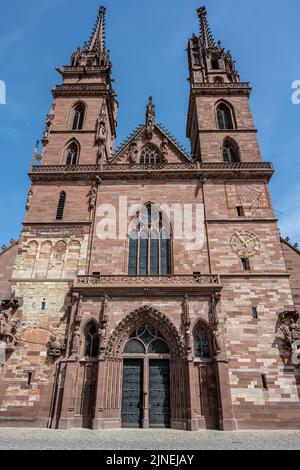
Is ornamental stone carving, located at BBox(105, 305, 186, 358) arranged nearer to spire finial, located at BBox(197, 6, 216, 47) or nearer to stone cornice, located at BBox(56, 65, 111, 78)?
stone cornice, located at BBox(56, 65, 111, 78)

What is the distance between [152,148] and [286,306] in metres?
12.3

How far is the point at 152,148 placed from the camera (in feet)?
65.9

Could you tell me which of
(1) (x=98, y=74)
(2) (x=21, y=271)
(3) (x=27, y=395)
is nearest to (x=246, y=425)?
(3) (x=27, y=395)

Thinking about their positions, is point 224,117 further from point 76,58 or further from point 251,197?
point 76,58

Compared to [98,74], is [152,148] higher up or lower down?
lower down

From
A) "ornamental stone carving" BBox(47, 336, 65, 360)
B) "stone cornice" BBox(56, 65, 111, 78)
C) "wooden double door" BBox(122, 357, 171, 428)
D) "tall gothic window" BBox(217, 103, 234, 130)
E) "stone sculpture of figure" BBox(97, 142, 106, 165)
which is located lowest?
"wooden double door" BBox(122, 357, 171, 428)

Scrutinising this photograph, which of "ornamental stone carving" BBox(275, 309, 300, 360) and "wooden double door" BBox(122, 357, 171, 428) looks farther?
"ornamental stone carving" BBox(275, 309, 300, 360)

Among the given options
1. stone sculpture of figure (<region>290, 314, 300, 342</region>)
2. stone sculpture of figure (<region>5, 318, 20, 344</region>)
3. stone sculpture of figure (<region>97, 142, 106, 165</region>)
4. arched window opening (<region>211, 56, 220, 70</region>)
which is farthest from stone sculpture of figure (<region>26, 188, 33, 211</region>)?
arched window opening (<region>211, 56, 220, 70</region>)

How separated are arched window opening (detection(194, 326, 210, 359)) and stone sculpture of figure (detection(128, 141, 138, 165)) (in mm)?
10596

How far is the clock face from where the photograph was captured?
1518cm

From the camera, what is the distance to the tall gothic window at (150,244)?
15352 millimetres

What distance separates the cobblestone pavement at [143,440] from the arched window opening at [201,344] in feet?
9.01

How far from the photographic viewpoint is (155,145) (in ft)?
65.9
